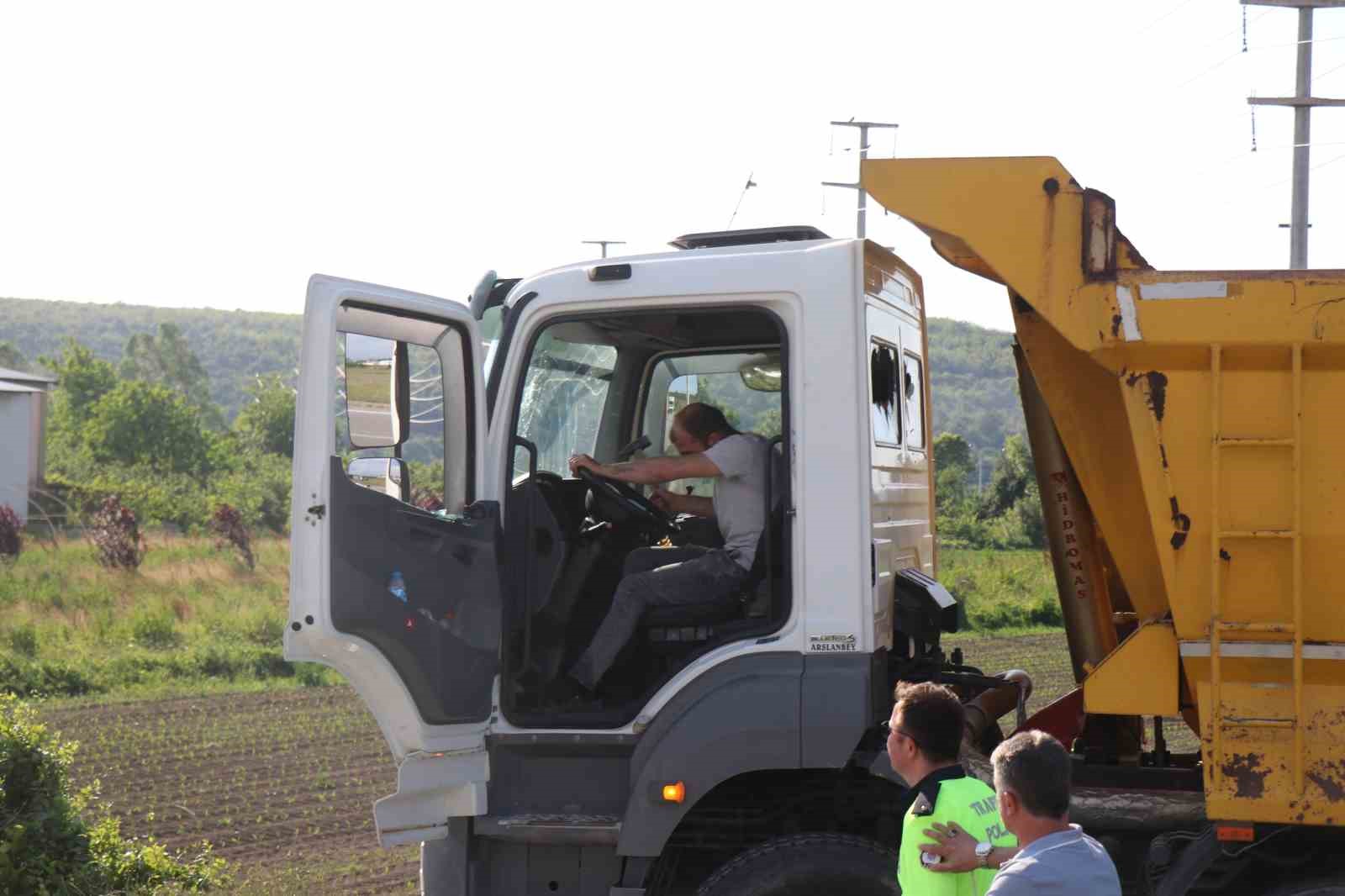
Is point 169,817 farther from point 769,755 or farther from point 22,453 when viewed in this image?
point 22,453

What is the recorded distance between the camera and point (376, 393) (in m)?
4.98

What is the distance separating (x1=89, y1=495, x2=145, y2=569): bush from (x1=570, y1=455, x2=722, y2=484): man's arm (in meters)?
24.1

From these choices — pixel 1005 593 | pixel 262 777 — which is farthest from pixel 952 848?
pixel 1005 593

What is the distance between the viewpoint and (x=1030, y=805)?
3283mm

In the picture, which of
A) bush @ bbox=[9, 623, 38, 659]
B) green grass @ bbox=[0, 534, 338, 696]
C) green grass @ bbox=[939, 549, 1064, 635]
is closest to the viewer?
green grass @ bbox=[0, 534, 338, 696]

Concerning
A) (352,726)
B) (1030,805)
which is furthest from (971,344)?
(1030,805)

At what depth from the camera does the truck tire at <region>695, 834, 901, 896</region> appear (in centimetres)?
507

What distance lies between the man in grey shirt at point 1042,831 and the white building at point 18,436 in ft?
148

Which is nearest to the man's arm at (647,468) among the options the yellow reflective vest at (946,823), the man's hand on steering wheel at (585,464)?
the man's hand on steering wheel at (585,464)

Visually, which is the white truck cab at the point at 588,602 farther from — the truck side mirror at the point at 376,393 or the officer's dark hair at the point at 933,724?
the officer's dark hair at the point at 933,724

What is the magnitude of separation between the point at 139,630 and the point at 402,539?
1741 cm

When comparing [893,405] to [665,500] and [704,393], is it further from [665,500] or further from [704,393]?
[704,393]

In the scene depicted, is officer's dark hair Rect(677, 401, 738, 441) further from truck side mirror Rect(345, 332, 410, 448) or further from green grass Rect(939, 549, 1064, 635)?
green grass Rect(939, 549, 1064, 635)

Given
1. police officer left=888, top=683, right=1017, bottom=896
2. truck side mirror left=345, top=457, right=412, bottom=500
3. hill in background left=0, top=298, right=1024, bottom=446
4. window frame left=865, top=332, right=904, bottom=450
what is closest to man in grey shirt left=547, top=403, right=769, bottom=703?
window frame left=865, top=332, right=904, bottom=450
